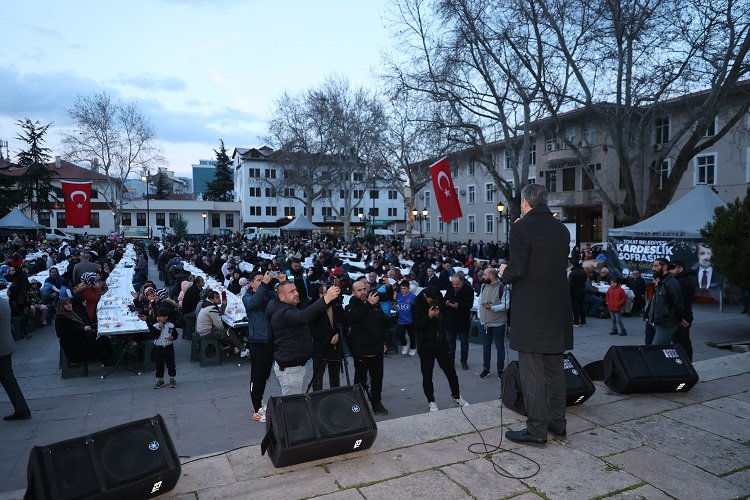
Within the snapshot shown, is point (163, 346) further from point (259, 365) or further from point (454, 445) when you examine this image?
point (454, 445)

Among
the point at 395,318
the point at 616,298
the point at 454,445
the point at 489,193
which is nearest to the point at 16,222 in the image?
the point at 395,318

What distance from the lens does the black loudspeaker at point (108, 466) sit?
102 inches

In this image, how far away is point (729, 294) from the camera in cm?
1431

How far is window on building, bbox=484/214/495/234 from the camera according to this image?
138 ft

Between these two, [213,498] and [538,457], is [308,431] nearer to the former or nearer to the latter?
[213,498]

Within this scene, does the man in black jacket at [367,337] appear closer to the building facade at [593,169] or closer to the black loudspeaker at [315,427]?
the black loudspeaker at [315,427]

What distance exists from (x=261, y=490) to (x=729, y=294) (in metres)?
15.9

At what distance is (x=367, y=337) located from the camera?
5.65 m

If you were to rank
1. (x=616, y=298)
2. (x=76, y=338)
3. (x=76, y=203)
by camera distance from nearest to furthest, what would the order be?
(x=76, y=338) → (x=616, y=298) → (x=76, y=203)

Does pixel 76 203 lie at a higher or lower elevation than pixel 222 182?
lower

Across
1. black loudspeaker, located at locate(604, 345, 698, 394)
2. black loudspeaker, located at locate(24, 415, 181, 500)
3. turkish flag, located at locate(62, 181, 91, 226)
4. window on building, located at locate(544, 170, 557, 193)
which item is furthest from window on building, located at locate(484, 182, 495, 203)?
black loudspeaker, located at locate(24, 415, 181, 500)

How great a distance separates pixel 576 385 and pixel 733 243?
24.0 feet

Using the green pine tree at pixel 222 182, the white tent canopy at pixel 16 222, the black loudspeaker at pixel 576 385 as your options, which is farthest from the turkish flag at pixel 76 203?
the green pine tree at pixel 222 182

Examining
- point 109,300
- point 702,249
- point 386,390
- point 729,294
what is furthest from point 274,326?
point 729,294
